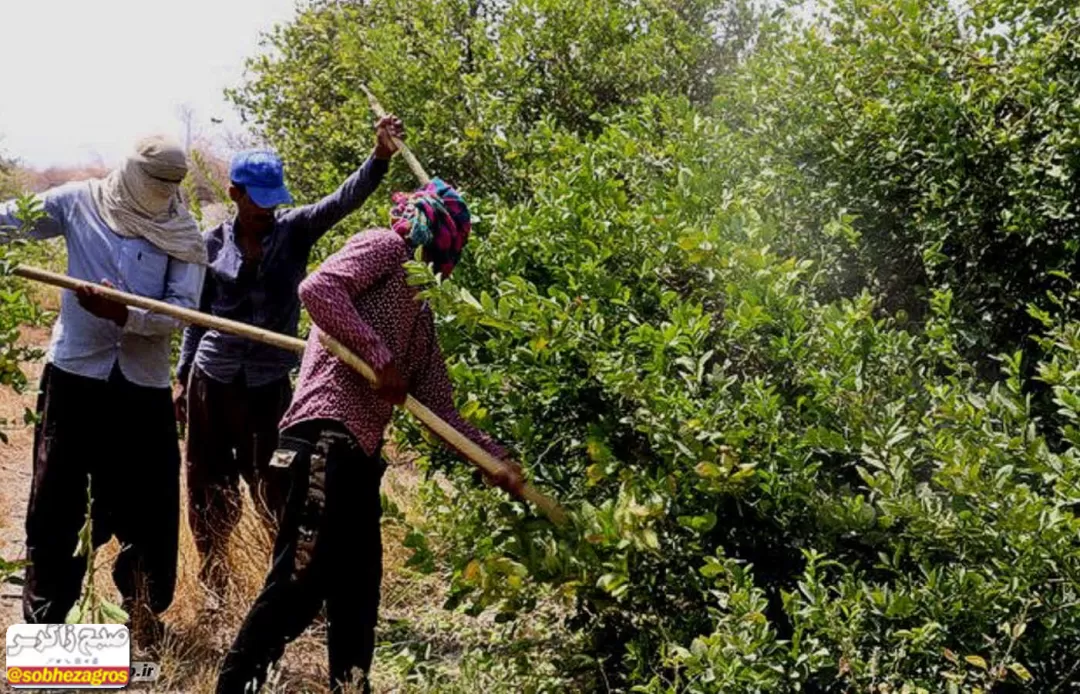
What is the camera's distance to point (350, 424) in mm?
3521

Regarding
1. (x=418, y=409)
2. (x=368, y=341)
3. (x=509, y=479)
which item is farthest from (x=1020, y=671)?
(x=368, y=341)

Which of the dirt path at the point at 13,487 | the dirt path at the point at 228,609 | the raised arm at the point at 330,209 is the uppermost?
the raised arm at the point at 330,209

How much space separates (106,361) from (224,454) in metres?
0.73

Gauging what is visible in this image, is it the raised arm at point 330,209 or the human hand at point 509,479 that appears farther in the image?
the raised arm at point 330,209

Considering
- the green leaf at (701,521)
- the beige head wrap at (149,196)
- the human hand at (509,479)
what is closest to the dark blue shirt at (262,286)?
the beige head wrap at (149,196)

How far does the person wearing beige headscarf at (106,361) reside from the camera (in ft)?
13.2

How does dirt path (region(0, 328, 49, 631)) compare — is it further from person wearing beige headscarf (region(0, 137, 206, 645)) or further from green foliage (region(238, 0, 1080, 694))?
green foliage (region(238, 0, 1080, 694))

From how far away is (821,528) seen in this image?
2986 mm

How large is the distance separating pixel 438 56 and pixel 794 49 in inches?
92.5

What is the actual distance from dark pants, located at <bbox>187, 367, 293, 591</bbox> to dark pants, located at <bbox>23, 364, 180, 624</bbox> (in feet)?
0.87

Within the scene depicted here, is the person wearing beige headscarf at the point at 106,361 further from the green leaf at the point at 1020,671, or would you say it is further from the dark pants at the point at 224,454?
the green leaf at the point at 1020,671

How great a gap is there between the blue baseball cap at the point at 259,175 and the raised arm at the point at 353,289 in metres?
1.02

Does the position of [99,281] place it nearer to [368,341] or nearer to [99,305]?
[99,305]

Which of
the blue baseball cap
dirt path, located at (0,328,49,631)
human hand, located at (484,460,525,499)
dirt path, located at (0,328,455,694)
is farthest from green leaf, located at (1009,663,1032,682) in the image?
the blue baseball cap
